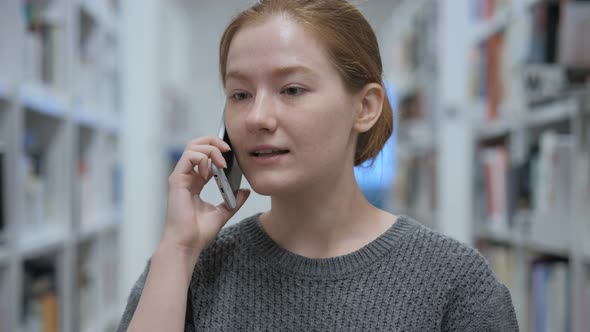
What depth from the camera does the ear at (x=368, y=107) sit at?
100 centimetres

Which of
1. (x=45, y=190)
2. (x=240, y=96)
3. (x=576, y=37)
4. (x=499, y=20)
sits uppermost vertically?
(x=499, y=20)

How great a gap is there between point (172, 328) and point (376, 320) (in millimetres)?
307

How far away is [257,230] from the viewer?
1038mm

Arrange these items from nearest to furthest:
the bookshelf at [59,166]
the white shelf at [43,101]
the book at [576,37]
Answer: the book at [576,37], the bookshelf at [59,166], the white shelf at [43,101]

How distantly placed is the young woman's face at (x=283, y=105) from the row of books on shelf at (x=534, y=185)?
1151mm

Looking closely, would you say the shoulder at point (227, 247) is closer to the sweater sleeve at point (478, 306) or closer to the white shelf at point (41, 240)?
the sweater sleeve at point (478, 306)

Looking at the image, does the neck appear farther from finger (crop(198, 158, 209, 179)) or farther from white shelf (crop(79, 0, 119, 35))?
white shelf (crop(79, 0, 119, 35))

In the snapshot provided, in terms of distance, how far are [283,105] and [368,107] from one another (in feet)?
0.59

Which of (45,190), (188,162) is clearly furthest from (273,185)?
(45,190)

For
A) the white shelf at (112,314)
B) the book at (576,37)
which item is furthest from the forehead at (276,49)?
the white shelf at (112,314)

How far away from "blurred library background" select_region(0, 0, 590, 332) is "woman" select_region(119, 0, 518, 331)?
0.65 feet

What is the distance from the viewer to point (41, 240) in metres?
2.24

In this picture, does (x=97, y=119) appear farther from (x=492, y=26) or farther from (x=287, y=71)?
(x=287, y=71)

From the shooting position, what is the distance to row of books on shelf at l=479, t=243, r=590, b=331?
6.45 ft
